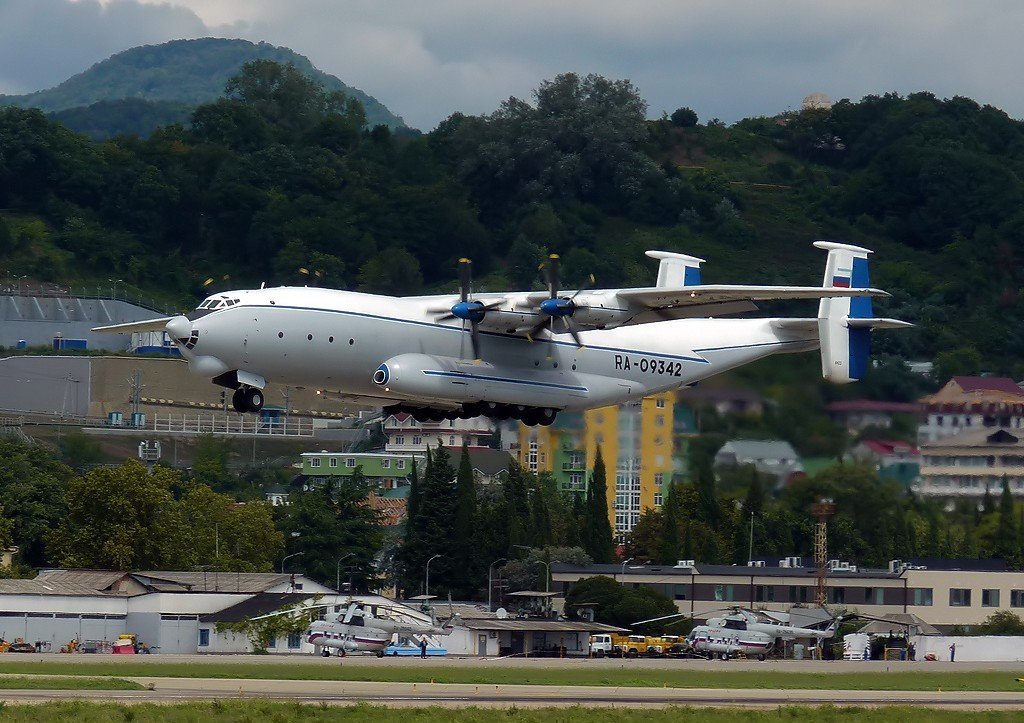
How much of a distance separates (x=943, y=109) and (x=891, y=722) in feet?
401

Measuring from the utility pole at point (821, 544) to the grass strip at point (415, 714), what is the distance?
1969 cm

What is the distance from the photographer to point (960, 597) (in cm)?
7788

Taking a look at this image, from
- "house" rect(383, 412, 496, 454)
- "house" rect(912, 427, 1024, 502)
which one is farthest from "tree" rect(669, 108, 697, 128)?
"house" rect(912, 427, 1024, 502)

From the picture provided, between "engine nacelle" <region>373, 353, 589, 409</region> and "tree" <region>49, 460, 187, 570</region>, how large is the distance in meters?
34.2

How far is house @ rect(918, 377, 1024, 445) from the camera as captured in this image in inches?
2222

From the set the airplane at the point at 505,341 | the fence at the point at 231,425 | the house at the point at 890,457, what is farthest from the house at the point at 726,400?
the fence at the point at 231,425

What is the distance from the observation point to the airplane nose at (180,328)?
4384 centimetres

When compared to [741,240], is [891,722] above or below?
below

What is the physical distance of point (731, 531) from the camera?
81.1 meters

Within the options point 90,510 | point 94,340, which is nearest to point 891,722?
point 90,510

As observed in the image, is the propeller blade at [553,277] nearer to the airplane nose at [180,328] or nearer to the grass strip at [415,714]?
the airplane nose at [180,328]

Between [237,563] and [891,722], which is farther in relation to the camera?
[237,563]

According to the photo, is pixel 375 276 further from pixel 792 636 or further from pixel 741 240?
pixel 792 636

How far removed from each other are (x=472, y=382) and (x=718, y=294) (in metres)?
6.59
